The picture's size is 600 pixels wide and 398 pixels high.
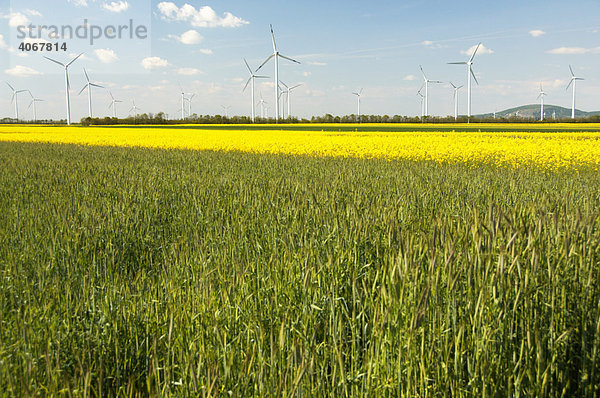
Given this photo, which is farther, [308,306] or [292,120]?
[292,120]

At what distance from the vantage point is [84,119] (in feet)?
272

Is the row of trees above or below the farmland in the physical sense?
above

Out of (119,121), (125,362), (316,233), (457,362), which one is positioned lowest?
(125,362)

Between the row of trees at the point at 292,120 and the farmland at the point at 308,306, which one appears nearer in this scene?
the farmland at the point at 308,306

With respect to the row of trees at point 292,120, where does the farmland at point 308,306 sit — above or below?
below

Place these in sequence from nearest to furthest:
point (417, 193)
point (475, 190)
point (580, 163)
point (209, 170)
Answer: point (417, 193), point (475, 190), point (209, 170), point (580, 163)

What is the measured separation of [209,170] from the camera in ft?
38.6

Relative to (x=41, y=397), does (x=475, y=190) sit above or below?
above

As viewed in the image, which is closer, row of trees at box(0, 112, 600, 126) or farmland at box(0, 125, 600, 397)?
farmland at box(0, 125, 600, 397)

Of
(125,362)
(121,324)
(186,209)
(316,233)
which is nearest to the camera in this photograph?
(125,362)

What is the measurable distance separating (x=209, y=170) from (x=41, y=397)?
9718 mm

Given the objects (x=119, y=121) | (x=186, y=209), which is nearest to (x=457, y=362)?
(x=186, y=209)

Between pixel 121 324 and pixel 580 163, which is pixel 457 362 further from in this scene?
pixel 580 163

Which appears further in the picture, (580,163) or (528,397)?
(580,163)
